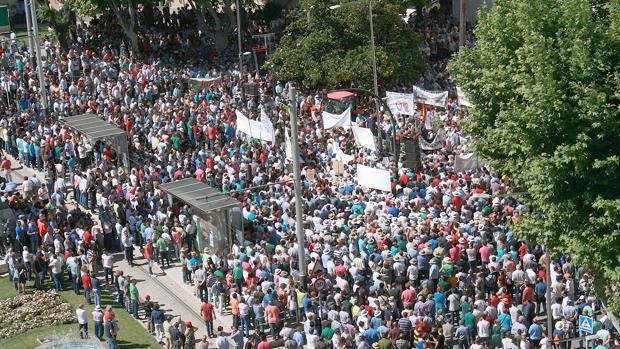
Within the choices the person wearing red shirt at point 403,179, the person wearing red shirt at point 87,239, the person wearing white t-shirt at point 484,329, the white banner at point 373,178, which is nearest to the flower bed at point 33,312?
the person wearing red shirt at point 87,239

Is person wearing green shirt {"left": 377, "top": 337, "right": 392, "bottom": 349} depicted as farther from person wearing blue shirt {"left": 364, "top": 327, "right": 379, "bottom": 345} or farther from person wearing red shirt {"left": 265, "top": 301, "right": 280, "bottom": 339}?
person wearing red shirt {"left": 265, "top": 301, "right": 280, "bottom": 339}

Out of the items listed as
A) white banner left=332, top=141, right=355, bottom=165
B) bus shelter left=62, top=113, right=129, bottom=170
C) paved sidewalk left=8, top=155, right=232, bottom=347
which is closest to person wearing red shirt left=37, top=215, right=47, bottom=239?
paved sidewalk left=8, top=155, right=232, bottom=347

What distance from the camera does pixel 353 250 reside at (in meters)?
31.8

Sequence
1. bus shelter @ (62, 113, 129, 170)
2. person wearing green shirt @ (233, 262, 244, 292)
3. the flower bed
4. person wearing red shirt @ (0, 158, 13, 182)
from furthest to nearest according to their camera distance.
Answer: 1. person wearing red shirt @ (0, 158, 13, 182)
2. bus shelter @ (62, 113, 129, 170)
3. the flower bed
4. person wearing green shirt @ (233, 262, 244, 292)

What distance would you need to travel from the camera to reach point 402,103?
43.3m

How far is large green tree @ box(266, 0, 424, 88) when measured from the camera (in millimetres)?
48719

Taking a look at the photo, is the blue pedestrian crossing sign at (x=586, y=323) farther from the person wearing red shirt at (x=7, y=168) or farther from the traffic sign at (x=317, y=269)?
the person wearing red shirt at (x=7, y=168)

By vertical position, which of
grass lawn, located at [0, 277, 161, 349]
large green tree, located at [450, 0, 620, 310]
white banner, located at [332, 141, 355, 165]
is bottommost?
grass lawn, located at [0, 277, 161, 349]

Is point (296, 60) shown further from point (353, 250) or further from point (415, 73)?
point (353, 250)

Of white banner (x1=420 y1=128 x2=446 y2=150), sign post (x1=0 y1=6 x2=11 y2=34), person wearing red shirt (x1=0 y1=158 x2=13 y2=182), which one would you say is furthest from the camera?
sign post (x1=0 y1=6 x2=11 y2=34)

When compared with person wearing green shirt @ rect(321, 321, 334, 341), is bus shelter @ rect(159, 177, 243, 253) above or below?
above

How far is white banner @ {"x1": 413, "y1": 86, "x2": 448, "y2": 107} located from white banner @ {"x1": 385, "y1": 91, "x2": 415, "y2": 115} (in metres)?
1.24

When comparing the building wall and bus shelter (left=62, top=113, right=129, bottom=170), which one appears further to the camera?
the building wall

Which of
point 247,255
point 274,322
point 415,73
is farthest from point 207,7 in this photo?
point 274,322
